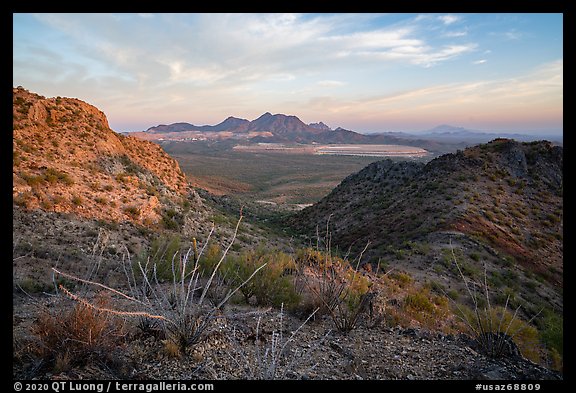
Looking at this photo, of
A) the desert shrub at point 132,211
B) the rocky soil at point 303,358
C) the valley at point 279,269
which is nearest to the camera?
the rocky soil at point 303,358

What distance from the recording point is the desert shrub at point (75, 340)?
345 cm

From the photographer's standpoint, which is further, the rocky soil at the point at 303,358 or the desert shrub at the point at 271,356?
the rocky soil at the point at 303,358

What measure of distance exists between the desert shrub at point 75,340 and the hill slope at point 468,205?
11050 millimetres

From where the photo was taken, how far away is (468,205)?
63.4 feet

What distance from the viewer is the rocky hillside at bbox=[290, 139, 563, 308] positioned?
13906 mm

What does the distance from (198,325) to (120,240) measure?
9312mm

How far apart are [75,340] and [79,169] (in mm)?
14897

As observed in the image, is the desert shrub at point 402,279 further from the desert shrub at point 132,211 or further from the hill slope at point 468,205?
the desert shrub at point 132,211

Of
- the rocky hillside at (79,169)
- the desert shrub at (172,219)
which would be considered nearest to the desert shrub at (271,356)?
the rocky hillside at (79,169)

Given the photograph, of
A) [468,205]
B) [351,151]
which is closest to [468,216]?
[468,205]

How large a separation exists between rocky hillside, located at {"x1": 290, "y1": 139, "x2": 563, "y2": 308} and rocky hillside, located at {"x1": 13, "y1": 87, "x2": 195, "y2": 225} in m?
9.26

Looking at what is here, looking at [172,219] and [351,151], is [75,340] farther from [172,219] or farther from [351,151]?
[351,151]

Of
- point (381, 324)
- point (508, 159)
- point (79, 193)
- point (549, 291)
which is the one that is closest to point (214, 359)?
point (381, 324)
